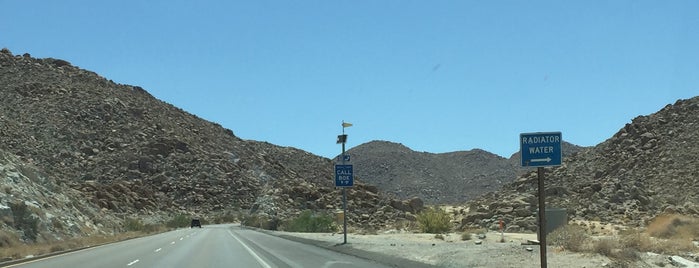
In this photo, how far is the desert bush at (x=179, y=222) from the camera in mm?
91150

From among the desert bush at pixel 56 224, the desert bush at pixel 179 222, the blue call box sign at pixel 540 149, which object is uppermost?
the blue call box sign at pixel 540 149

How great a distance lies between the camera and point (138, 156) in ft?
319

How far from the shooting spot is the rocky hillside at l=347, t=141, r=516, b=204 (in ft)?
393

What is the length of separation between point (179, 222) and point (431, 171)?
5310 cm

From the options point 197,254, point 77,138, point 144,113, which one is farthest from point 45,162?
point 197,254

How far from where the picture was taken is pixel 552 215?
3069 centimetres

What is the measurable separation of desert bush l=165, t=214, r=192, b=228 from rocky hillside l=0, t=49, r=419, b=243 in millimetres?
1553

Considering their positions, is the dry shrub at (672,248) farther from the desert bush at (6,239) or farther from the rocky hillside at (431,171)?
the rocky hillside at (431,171)

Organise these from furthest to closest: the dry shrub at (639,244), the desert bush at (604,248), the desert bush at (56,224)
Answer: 1. the desert bush at (56,224)
2. the dry shrub at (639,244)
3. the desert bush at (604,248)

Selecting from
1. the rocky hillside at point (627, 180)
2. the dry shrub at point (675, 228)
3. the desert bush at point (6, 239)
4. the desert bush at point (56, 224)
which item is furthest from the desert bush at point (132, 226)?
the dry shrub at point (675, 228)

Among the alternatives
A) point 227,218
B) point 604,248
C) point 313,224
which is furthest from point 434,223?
point 227,218

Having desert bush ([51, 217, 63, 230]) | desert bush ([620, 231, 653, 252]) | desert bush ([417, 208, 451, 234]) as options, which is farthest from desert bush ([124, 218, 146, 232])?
desert bush ([620, 231, 653, 252])

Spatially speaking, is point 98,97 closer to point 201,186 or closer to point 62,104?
point 62,104

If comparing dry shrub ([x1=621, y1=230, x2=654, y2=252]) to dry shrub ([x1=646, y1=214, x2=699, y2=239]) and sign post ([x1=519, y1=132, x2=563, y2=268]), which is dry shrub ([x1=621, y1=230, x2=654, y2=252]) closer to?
dry shrub ([x1=646, y1=214, x2=699, y2=239])
